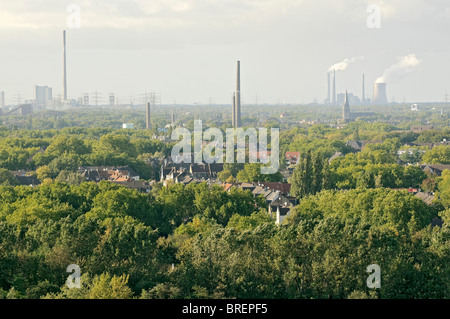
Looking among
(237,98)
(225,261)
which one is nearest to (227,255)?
(225,261)

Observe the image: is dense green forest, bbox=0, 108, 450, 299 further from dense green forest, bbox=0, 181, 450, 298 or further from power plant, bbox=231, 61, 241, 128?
power plant, bbox=231, 61, 241, 128

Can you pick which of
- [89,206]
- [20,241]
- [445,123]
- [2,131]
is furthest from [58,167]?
[445,123]

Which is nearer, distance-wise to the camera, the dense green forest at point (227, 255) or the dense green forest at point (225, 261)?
the dense green forest at point (225, 261)

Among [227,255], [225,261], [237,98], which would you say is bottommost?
[225,261]

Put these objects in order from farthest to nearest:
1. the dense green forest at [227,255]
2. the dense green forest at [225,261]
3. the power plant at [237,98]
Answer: the power plant at [237,98]
the dense green forest at [227,255]
the dense green forest at [225,261]

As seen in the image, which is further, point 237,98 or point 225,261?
point 237,98

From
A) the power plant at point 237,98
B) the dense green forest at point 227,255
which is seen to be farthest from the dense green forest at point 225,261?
the power plant at point 237,98

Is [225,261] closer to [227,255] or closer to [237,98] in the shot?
[227,255]

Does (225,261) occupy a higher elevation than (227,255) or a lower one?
lower

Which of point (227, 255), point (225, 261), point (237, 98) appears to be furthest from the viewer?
point (237, 98)

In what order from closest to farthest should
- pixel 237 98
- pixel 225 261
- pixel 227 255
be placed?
1. pixel 225 261
2. pixel 227 255
3. pixel 237 98

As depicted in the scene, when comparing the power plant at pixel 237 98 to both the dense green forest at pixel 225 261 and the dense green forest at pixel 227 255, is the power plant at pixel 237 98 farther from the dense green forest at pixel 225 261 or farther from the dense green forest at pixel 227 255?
the dense green forest at pixel 225 261

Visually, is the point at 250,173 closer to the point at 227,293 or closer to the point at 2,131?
the point at 227,293
